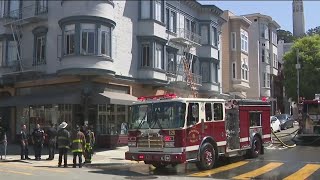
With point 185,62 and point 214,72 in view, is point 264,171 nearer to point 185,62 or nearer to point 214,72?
point 185,62

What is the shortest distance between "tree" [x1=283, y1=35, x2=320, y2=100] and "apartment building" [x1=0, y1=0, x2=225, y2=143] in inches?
1107

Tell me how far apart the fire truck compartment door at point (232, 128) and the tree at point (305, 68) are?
131 feet

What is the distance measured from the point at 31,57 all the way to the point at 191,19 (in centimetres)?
1338

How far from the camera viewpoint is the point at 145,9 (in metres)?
29.6

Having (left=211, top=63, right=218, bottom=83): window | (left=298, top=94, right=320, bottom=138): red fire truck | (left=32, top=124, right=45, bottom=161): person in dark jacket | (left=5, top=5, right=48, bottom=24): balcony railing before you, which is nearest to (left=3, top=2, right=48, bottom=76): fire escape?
(left=5, top=5, right=48, bottom=24): balcony railing

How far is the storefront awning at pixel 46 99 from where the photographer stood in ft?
79.0

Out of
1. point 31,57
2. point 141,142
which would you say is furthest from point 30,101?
point 141,142

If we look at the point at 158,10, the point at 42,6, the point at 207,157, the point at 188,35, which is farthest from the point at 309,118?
the point at 42,6

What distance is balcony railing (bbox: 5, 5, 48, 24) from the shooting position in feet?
90.5

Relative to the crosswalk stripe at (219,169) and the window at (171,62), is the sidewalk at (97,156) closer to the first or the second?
the crosswalk stripe at (219,169)

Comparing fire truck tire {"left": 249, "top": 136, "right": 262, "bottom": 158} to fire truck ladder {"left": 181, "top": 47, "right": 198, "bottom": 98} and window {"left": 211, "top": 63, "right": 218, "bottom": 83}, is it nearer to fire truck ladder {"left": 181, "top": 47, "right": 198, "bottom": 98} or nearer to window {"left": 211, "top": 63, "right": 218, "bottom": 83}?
fire truck ladder {"left": 181, "top": 47, "right": 198, "bottom": 98}

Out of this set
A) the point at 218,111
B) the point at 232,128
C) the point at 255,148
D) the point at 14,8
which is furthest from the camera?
the point at 14,8

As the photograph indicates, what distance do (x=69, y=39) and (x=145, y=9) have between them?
20.4 ft

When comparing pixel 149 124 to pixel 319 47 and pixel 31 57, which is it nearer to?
pixel 31 57
